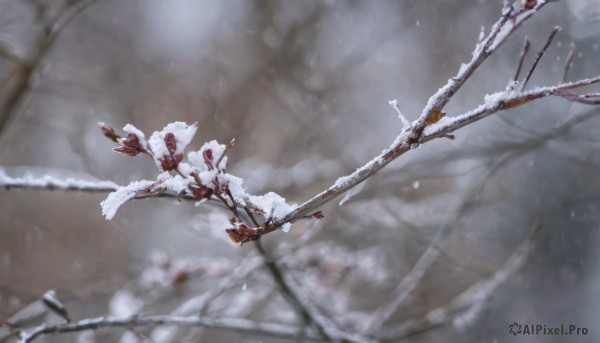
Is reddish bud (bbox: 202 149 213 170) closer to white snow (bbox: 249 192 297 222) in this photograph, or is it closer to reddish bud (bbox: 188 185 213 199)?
reddish bud (bbox: 188 185 213 199)

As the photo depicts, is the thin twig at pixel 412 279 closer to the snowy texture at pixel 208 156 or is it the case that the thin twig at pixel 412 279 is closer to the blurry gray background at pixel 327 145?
the blurry gray background at pixel 327 145

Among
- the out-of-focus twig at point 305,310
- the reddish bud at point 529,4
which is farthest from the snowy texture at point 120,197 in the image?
the out-of-focus twig at point 305,310

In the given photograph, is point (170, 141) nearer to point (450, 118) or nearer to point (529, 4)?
point (450, 118)

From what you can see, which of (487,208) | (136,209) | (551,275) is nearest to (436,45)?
(487,208)

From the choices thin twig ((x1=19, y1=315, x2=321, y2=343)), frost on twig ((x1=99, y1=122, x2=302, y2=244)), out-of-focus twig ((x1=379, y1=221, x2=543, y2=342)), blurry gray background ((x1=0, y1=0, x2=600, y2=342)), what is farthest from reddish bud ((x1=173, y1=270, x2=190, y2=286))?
frost on twig ((x1=99, y1=122, x2=302, y2=244))

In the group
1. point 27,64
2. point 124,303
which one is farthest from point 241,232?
point 124,303

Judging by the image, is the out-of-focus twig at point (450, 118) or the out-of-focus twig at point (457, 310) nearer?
the out-of-focus twig at point (450, 118)
